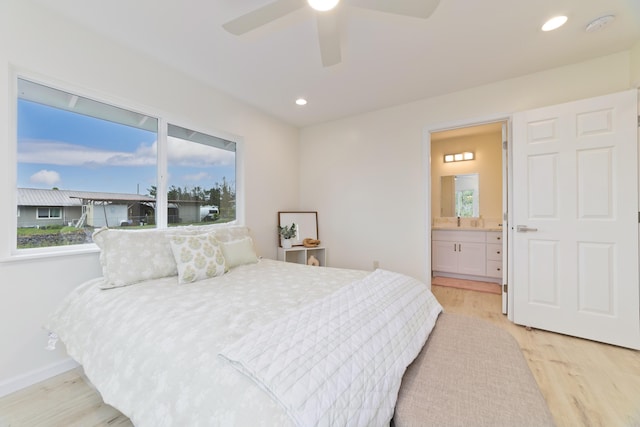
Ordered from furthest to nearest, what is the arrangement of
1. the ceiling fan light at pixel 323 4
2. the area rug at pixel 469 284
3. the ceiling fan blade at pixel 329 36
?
the area rug at pixel 469 284 → the ceiling fan blade at pixel 329 36 → the ceiling fan light at pixel 323 4

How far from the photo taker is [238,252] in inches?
98.8

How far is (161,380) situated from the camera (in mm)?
999

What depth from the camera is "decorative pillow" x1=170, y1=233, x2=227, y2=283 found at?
197 cm

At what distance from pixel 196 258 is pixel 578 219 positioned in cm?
337

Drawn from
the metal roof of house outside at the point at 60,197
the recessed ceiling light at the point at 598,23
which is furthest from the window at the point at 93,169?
the recessed ceiling light at the point at 598,23

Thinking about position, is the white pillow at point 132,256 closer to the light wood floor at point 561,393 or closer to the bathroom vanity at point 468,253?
the light wood floor at point 561,393

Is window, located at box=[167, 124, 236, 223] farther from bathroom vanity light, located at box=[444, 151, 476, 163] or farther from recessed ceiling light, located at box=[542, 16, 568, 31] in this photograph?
bathroom vanity light, located at box=[444, 151, 476, 163]

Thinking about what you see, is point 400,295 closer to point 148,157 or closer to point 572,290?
point 572,290

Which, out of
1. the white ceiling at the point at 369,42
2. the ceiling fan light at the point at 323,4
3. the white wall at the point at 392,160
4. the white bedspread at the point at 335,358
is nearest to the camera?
the white bedspread at the point at 335,358

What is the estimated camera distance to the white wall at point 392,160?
2.53 m

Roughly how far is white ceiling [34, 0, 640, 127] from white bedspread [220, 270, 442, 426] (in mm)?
1766

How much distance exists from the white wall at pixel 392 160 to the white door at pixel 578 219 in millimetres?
335

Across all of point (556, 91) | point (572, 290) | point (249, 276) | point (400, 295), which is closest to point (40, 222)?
point (249, 276)

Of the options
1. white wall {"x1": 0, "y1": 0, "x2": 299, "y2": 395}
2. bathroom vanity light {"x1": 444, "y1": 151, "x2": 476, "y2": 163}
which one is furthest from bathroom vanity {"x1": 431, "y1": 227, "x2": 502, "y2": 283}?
white wall {"x1": 0, "y1": 0, "x2": 299, "y2": 395}
